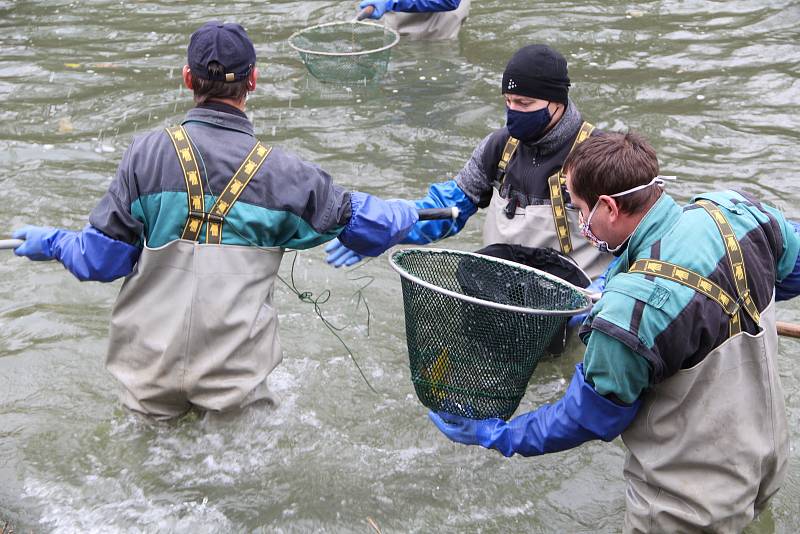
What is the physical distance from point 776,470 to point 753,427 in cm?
27

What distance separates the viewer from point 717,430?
3197 mm

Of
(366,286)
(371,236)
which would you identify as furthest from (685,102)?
(371,236)

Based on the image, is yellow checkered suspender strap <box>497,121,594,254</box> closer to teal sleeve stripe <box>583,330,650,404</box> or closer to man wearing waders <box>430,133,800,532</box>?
man wearing waders <box>430,133,800,532</box>

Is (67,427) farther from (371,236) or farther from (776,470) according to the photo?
(776,470)

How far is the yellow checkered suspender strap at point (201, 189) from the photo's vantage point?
385 centimetres

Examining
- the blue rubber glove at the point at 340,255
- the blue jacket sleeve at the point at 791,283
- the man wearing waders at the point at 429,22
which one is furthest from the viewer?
the man wearing waders at the point at 429,22

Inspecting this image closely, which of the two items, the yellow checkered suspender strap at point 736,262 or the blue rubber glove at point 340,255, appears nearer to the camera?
the yellow checkered suspender strap at point 736,262

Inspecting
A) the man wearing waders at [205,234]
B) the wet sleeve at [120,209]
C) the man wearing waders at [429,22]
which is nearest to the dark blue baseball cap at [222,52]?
the man wearing waders at [205,234]

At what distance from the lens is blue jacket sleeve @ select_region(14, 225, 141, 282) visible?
3908 mm

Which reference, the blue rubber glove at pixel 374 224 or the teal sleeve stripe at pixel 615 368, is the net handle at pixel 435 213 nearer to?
the blue rubber glove at pixel 374 224

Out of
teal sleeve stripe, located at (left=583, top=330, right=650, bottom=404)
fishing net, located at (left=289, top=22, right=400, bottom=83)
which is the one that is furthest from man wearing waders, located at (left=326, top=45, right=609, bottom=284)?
fishing net, located at (left=289, top=22, right=400, bottom=83)

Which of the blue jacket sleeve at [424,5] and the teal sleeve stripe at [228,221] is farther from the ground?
the teal sleeve stripe at [228,221]

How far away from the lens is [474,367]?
3727mm

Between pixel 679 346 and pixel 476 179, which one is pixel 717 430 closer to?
pixel 679 346
